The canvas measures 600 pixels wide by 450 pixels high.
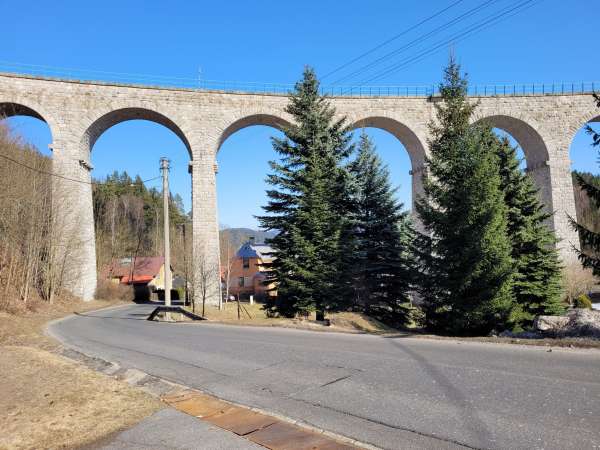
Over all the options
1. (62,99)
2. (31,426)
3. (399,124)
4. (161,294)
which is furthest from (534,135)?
(161,294)

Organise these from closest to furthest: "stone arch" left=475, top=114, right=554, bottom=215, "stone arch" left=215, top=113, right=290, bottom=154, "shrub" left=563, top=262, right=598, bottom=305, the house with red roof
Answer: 1. "shrub" left=563, top=262, right=598, bottom=305
2. "stone arch" left=215, top=113, right=290, bottom=154
3. "stone arch" left=475, top=114, right=554, bottom=215
4. the house with red roof

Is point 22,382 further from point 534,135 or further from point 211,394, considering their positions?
point 534,135

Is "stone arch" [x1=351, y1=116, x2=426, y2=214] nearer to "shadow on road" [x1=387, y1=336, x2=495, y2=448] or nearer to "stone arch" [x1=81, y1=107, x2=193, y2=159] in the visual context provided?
"stone arch" [x1=81, y1=107, x2=193, y2=159]

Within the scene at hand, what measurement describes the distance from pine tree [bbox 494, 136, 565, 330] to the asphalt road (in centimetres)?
882

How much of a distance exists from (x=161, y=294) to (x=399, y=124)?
105 feet

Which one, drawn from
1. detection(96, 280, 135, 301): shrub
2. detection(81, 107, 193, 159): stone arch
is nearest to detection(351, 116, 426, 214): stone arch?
detection(81, 107, 193, 159): stone arch

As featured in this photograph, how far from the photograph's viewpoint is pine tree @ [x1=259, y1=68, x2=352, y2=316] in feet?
48.0

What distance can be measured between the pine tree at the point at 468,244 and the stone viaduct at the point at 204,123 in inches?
282

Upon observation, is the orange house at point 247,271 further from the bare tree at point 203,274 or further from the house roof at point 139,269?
the bare tree at point 203,274

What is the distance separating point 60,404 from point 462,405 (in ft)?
13.7

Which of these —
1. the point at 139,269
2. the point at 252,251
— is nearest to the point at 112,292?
the point at 139,269

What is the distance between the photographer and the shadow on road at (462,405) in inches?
129

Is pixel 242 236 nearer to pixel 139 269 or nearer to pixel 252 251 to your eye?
pixel 252 251

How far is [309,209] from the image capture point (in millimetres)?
15422
